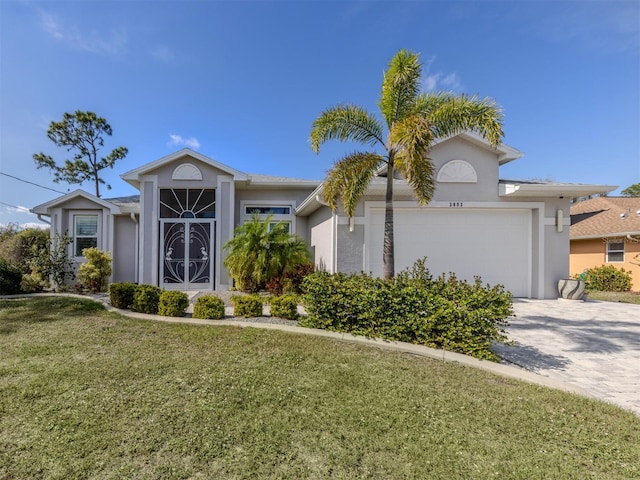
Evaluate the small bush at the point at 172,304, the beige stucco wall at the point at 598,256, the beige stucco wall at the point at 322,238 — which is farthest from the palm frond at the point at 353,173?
the beige stucco wall at the point at 598,256

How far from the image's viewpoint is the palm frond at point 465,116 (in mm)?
6070

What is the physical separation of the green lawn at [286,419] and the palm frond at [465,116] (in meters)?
4.83

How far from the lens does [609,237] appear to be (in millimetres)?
14844

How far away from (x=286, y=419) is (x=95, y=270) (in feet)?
36.7

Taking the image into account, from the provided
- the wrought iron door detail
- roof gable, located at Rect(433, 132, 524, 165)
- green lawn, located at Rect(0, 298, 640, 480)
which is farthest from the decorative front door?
roof gable, located at Rect(433, 132, 524, 165)

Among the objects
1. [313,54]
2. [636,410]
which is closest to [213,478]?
[636,410]

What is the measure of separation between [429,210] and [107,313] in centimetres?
986

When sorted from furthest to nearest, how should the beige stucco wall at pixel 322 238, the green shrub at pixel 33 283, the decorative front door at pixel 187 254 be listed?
the decorative front door at pixel 187 254 → the green shrub at pixel 33 283 → the beige stucco wall at pixel 322 238

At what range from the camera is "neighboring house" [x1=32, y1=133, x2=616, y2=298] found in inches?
379

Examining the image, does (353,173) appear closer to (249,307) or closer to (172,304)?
(249,307)

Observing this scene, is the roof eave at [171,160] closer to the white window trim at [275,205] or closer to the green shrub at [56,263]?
the white window trim at [275,205]

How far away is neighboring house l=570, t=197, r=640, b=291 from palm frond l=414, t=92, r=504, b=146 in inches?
542

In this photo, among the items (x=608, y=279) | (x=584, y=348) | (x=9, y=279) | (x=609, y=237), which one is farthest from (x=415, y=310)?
(x=609, y=237)

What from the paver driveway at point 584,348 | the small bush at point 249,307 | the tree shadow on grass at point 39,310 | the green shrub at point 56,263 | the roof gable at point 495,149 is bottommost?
the paver driveway at point 584,348
